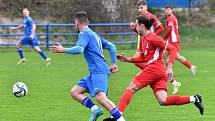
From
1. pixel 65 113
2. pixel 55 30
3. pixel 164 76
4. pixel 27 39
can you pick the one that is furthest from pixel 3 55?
pixel 164 76

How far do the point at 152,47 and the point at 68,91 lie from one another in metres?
4.85

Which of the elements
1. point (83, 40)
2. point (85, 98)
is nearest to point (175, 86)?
point (85, 98)

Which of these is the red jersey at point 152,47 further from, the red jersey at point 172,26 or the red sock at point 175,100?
the red jersey at point 172,26

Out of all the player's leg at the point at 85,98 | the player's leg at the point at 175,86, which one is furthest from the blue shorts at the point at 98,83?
the player's leg at the point at 175,86

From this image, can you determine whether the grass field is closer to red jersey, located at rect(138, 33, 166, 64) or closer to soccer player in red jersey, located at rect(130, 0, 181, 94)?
soccer player in red jersey, located at rect(130, 0, 181, 94)

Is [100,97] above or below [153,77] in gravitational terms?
below

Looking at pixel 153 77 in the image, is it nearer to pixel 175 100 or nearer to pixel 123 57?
pixel 175 100

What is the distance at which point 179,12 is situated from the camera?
36531 millimetres

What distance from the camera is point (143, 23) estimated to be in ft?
30.5

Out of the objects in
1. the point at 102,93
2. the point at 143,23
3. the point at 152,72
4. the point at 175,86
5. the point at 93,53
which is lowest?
the point at 175,86

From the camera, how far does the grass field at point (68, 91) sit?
1050 centimetres

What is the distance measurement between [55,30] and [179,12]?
8330 millimetres

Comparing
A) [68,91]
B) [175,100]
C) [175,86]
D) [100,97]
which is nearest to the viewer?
[100,97]

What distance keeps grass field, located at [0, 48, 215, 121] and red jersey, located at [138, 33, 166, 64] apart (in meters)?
1.21
